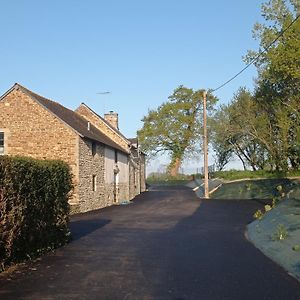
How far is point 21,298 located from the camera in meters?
7.09

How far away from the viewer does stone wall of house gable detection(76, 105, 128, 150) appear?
41656 mm

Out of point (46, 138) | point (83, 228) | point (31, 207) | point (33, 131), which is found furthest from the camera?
point (33, 131)

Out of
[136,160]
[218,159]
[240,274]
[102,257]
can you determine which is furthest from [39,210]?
[218,159]

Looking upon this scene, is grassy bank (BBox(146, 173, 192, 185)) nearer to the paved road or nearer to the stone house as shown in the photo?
the stone house

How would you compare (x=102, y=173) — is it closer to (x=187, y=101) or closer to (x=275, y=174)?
(x=275, y=174)

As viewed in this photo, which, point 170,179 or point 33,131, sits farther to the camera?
point 170,179

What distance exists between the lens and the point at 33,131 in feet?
93.2

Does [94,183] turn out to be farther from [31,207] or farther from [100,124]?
[31,207]

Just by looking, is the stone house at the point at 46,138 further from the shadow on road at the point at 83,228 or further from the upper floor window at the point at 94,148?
the shadow on road at the point at 83,228

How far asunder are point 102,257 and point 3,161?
3697mm

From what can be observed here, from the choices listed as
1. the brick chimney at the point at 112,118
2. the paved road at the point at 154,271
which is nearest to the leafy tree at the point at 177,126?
the brick chimney at the point at 112,118

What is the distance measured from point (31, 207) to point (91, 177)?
63.2ft

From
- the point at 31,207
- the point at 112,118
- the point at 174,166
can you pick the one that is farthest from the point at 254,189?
the point at 174,166

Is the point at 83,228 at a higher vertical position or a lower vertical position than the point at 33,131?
lower
